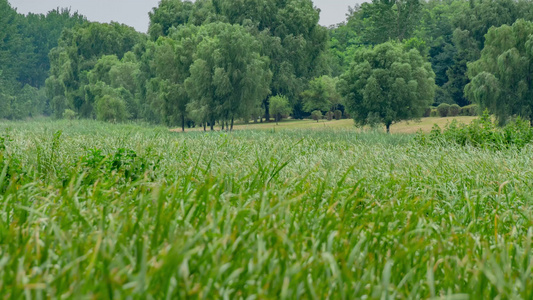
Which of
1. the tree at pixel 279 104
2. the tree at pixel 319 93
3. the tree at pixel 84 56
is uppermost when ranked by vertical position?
the tree at pixel 84 56

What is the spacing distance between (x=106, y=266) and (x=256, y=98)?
2856cm

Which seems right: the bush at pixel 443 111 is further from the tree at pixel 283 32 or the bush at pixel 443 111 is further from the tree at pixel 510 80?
the tree at pixel 510 80

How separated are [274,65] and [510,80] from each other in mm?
19444

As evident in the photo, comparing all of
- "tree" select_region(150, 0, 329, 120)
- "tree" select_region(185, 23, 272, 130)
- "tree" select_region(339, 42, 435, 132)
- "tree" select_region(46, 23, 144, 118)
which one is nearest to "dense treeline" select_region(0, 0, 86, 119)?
"tree" select_region(46, 23, 144, 118)

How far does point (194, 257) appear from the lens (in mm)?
2553

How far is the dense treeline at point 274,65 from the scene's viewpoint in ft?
95.8

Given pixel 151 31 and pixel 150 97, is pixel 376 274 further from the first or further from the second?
pixel 151 31

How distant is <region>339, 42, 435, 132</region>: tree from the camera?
2764cm

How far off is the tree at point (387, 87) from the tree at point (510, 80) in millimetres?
3760

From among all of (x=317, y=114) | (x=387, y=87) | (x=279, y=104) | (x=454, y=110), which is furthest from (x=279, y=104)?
(x=454, y=110)

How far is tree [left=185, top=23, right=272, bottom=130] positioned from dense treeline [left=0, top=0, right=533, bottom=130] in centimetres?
7

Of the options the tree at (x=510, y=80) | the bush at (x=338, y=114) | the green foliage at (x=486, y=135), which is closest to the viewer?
the green foliage at (x=486, y=135)

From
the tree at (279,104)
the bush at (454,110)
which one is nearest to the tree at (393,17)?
the bush at (454,110)

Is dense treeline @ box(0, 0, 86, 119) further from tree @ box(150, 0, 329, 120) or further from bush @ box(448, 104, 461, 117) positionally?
bush @ box(448, 104, 461, 117)
